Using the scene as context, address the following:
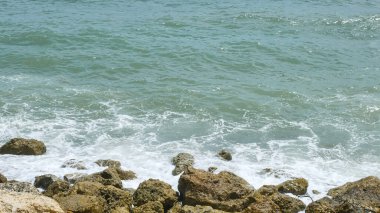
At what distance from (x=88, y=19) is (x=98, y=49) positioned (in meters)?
6.02

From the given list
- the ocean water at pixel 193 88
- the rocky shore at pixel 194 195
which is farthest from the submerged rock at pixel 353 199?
the ocean water at pixel 193 88

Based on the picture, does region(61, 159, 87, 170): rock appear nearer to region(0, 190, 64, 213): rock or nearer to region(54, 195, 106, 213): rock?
region(54, 195, 106, 213): rock

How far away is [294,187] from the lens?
49.1ft

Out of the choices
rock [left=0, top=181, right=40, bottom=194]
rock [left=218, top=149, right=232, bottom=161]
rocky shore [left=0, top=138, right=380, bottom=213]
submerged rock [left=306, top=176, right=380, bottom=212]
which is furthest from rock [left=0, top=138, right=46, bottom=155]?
submerged rock [left=306, top=176, right=380, bottom=212]

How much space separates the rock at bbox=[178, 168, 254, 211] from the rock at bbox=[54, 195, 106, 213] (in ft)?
8.21

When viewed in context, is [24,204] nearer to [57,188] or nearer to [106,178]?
[57,188]

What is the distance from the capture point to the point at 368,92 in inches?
937

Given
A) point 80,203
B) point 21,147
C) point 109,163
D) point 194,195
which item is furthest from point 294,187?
point 21,147

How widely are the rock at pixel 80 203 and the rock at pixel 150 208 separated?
3.01 ft

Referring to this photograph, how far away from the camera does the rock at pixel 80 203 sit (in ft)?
39.7

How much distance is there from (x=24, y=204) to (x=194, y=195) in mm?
6095

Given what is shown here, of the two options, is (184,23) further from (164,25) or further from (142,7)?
(142,7)

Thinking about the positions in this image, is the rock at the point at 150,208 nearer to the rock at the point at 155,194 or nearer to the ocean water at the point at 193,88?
the rock at the point at 155,194

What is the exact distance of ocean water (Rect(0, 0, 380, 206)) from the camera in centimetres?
1788
